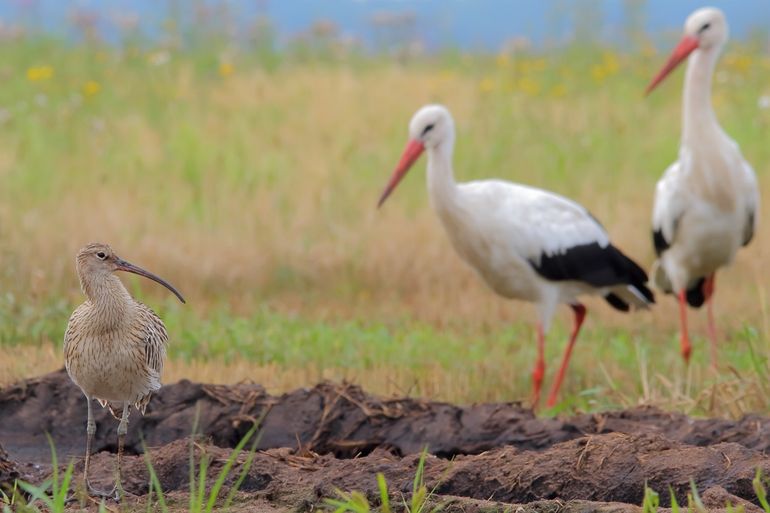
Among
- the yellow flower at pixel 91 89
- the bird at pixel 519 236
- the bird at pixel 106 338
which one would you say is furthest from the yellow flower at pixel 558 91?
the bird at pixel 106 338

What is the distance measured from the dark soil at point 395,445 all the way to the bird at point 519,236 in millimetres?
2215

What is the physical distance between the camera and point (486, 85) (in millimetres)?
15453

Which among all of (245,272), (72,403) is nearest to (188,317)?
(245,272)

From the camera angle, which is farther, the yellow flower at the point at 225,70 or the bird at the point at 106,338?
the yellow flower at the point at 225,70

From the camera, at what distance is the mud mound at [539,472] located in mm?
4523

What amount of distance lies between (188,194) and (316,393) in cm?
608

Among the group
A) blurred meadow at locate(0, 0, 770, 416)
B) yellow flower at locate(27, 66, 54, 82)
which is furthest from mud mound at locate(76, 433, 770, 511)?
yellow flower at locate(27, 66, 54, 82)

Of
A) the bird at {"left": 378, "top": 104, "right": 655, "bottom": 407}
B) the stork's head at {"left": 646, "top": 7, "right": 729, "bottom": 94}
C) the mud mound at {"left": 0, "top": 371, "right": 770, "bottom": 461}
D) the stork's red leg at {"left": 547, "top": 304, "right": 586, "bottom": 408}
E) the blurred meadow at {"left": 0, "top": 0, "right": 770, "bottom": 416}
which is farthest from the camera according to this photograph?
the stork's head at {"left": 646, "top": 7, "right": 729, "bottom": 94}

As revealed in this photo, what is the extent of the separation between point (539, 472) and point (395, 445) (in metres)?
1.20

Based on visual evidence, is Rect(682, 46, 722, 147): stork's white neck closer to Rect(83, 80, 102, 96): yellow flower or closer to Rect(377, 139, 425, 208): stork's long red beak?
Rect(377, 139, 425, 208): stork's long red beak

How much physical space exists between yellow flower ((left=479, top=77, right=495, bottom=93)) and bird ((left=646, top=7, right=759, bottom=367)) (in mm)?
6288

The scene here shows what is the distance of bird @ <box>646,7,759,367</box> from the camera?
8531mm

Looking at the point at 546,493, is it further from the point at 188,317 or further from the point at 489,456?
the point at 188,317

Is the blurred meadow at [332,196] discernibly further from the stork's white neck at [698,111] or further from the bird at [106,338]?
the bird at [106,338]
